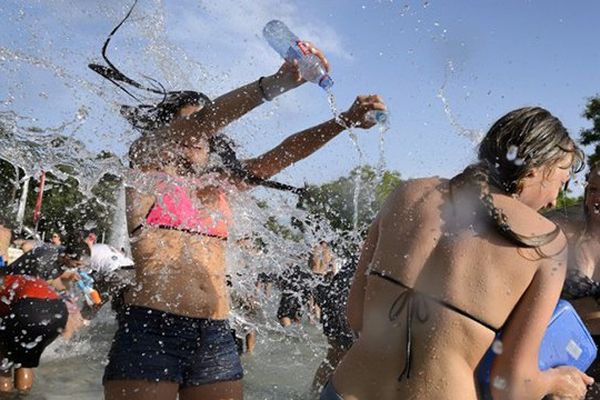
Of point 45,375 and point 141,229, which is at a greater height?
point 141,229

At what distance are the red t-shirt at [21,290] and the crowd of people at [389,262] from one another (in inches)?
111

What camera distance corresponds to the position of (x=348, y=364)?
2.02 m

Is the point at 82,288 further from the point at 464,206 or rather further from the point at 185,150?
the point at 464,206

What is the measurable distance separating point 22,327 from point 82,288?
8.46 feet

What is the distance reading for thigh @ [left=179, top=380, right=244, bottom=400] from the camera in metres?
2.84

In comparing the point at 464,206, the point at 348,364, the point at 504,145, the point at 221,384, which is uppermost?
the point at 504,145

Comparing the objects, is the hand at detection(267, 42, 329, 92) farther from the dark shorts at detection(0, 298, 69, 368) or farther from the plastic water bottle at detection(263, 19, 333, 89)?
the dark shorts at detection(0, 298, 69, 368)

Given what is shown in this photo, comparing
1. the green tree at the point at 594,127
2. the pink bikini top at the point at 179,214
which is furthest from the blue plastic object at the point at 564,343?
the green tree at the point at 594,127

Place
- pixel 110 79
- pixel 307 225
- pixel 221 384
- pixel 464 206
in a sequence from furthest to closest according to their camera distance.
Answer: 1. pixel 307 225
2. pixel 110 79
3. pixel 221 384
4. pixel 464 206

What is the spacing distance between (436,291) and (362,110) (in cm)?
120

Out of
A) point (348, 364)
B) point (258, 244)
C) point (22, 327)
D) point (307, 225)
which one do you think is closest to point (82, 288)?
point (22, 327)

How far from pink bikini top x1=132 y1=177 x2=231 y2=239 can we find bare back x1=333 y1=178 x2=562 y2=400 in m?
1.10

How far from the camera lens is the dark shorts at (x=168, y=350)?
2.71 m

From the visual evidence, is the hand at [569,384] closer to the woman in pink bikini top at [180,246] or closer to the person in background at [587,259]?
the person in background at [587,259]
